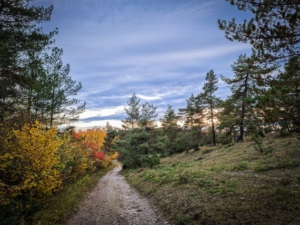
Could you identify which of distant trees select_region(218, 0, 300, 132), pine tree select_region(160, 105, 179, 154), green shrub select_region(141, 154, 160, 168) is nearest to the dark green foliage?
pine tree select_region(160, 105, 179, 154)

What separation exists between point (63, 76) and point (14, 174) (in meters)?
13.0

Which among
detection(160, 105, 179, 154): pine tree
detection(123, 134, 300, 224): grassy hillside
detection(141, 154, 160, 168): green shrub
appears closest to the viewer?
detection(123, 134, 300, 224): grassy hillside

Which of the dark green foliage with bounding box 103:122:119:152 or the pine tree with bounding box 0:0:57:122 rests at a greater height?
the pine tree with bounding box 0:0:57:122

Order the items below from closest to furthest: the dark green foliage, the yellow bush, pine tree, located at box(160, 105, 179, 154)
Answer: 1. the yellow bush
2. pine tree, located at box(160, 105, 179, 154)
3. the dark green foliage

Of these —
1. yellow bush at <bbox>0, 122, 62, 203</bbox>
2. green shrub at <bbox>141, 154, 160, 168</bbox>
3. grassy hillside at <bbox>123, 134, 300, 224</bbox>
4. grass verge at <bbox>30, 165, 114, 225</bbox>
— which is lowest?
green shrub at <bbox>141, 154, 160, 168</bbox>

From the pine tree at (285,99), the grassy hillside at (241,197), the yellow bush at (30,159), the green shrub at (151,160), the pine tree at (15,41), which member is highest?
the pine tree at (15,41)

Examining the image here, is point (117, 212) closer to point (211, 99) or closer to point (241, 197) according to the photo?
point (241, 197)

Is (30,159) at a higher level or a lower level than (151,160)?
higher

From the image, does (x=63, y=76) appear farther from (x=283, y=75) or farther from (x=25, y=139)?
(x=283, y=75)

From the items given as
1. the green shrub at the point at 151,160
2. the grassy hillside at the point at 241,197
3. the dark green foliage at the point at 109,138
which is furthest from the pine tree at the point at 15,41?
the dark green foliage at the point at 109,138

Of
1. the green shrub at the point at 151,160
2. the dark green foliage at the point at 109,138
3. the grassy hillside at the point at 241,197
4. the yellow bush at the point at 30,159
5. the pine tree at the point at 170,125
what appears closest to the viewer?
the grassy hillside at the point at 241,197

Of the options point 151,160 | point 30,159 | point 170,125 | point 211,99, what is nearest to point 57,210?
point 30,159

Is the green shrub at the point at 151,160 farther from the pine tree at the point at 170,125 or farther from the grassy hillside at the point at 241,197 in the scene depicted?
the pine tree at the point at 170,125

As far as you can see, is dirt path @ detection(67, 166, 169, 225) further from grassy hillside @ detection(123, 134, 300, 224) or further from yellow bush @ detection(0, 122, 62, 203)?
yellow bush @ detection(0, 122, 62, 203)
